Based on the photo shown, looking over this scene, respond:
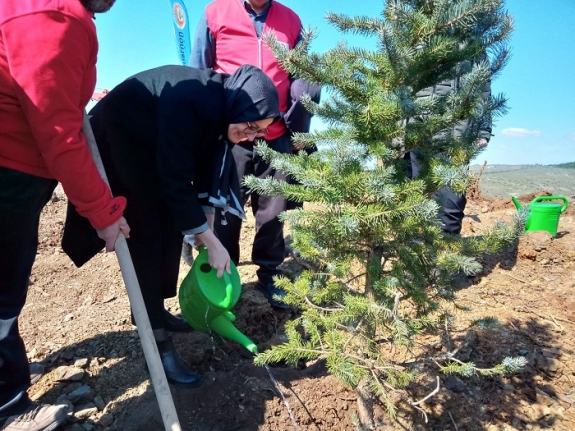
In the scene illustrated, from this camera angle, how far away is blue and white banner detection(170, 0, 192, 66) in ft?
12.2

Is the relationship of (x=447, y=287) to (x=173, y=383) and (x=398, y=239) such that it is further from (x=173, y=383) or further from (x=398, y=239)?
(x=173, y=383)

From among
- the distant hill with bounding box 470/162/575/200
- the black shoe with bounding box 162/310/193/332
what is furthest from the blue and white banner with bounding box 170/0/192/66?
the distant hill with bounding box 470/162/575/200

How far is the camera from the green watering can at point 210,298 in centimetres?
197

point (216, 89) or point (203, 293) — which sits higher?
point (216, 89)

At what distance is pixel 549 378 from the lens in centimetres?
237

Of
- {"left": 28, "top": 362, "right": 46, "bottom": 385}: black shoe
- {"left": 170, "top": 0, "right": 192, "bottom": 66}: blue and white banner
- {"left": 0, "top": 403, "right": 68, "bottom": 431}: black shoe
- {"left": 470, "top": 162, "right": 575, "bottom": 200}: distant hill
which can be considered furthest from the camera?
{"left": 470, "top": 162, "right": 575, "bottom": 200}: distant hill

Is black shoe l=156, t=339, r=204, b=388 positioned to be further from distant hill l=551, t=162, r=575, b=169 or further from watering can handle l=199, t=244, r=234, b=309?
distant hill l=551, t=162, r=575, b=169

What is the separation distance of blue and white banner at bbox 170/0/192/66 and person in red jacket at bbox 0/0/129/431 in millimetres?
2446

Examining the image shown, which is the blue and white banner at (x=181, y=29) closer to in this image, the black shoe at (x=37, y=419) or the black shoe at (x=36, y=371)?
the black shoe at (x=36, y=371)

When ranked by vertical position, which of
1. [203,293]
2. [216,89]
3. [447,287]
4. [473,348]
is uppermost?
[216,89]

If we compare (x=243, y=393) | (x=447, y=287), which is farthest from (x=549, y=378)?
(x=243, y=393)

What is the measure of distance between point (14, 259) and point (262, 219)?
156 cm

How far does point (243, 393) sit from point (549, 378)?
67.7 inches

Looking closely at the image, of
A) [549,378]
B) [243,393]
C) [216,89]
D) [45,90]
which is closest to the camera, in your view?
[45,90]
